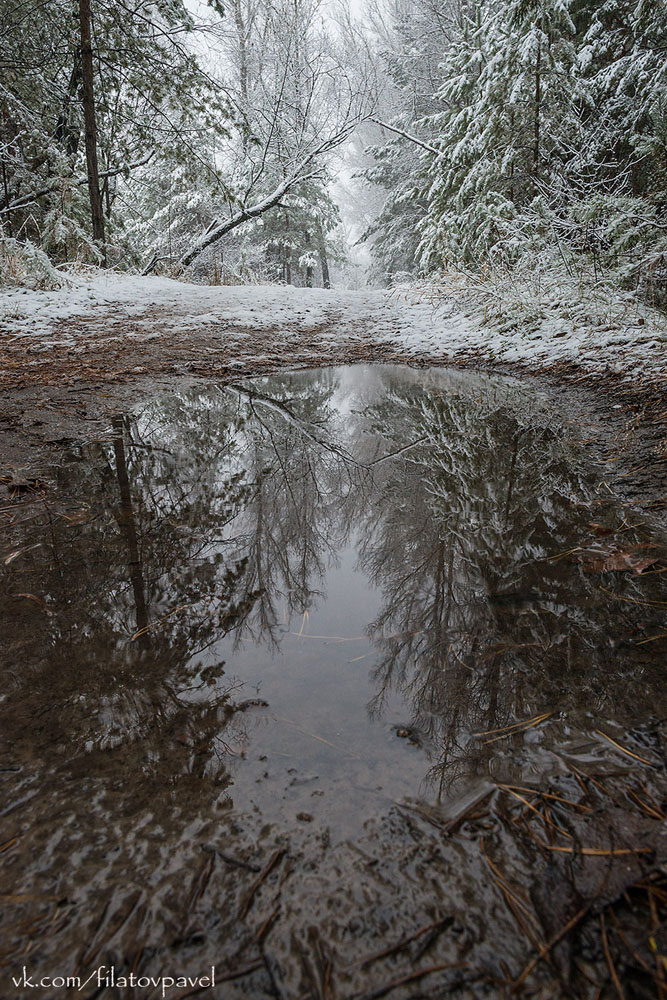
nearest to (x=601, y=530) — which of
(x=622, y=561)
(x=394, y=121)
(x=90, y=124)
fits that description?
(x=622, y=561)

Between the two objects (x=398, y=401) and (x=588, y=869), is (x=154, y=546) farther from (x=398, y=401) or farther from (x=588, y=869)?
(x=398, y=401)

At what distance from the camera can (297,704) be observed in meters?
1.29

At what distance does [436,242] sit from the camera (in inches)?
383

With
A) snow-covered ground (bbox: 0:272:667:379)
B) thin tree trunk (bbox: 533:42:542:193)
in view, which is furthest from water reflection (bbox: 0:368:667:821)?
thin tree trunk (bbox: 533:42:542:193)

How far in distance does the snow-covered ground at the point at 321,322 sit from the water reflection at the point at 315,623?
2840mm

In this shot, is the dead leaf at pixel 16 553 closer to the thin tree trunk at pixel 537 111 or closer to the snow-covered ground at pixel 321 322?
the snow-covered ground at pixel 321 322

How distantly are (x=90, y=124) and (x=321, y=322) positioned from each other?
6.90 meters

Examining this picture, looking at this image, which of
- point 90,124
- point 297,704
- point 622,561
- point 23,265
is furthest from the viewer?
point 90,124

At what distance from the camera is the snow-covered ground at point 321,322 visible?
5039 millimetres

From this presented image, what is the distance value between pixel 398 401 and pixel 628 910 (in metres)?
3.87

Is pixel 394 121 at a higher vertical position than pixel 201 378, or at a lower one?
higher

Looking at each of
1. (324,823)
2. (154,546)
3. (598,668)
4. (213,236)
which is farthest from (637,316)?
(213,236)

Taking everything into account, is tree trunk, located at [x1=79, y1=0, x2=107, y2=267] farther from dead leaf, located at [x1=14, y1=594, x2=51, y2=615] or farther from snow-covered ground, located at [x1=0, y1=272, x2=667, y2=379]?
dead leaf, located at [x1=14, y1=594, x2=51, y2=615]

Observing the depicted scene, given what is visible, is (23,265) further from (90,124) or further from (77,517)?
(77,517)
